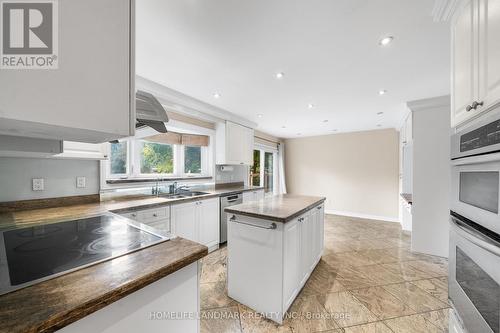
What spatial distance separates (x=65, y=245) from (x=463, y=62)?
7.59 feet

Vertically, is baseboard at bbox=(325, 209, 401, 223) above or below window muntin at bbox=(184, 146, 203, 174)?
below

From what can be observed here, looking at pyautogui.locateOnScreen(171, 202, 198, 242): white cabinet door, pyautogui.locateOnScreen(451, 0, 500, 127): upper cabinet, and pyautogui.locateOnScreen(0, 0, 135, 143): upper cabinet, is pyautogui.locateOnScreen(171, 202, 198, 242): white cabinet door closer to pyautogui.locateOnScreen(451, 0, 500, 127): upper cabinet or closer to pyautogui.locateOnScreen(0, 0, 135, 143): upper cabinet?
pyautogui.locateOnScreen(0, 0, 135, 143): upper cabinet

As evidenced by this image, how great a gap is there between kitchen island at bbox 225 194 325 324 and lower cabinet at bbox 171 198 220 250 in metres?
0.93

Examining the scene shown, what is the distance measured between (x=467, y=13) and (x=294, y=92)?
1.77 m

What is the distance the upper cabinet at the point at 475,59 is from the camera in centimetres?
85

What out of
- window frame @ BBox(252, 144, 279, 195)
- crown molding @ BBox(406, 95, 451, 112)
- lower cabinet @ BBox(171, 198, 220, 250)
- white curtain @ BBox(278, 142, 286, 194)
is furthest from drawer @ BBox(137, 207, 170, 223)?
white curtain @ BBox(278, 142, 286, 194)

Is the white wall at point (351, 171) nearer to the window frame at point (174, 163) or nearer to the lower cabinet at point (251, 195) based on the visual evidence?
the lower cabinet at point (251, 195)

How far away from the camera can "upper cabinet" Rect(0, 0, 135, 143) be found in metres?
0.50

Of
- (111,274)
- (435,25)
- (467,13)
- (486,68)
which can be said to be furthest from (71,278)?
(435,25)

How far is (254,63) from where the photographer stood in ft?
6.53

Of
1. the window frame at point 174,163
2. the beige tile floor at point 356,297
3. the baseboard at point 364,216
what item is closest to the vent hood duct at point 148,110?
the window frame at point 174,163

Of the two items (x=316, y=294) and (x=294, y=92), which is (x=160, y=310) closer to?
(x=316, y=294)

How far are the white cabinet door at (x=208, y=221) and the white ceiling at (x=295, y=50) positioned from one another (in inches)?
64.1

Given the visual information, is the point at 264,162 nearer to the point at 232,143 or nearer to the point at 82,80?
the point at 232,143
